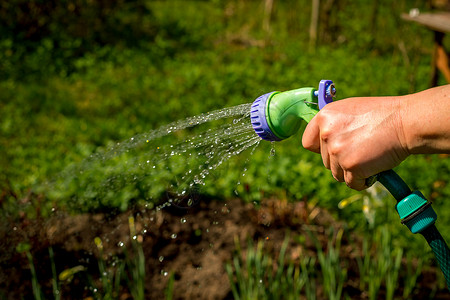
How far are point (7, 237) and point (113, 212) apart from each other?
52 centimetres

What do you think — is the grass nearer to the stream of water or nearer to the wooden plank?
the stream of water

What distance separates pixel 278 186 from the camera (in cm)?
285

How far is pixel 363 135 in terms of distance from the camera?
3.54 feet

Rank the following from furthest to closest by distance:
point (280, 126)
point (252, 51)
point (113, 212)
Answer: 1. point (252, 51)
2. point (113, 212)
3. point (280, 126)

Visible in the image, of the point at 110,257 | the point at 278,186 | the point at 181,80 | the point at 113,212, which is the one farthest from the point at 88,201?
the point at 181,80

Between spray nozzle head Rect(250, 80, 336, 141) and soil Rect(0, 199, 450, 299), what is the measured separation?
1.09 m

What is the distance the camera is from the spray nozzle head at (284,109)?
1270 mm

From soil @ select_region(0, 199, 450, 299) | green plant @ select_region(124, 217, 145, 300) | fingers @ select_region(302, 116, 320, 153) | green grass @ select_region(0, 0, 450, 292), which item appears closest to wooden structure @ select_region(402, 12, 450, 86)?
green grass @ select_region(0, 0, 450, 292)

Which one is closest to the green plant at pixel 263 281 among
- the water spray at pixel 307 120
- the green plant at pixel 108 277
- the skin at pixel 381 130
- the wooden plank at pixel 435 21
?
the green plant at pixel 108 277

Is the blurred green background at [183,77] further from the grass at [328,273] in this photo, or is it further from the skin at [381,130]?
the skin at [381,130]

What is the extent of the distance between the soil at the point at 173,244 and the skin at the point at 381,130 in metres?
1.25

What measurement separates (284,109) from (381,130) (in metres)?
0.29

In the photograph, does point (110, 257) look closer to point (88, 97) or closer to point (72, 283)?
point (72, 283)

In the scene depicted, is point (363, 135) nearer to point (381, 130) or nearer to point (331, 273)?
point (381, 130)
